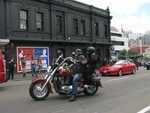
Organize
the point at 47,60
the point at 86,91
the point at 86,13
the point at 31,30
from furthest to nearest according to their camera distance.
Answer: the point at 86,13 → the point at 47,60 → the point at 31,30 → the point at 86,91

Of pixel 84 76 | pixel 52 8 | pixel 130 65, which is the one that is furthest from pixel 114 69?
pixel 84 76

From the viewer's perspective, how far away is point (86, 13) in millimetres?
32688

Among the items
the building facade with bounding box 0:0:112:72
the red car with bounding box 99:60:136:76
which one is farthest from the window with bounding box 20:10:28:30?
the red car with bounding box 99:60:136:76

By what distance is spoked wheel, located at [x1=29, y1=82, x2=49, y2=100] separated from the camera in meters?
8.80

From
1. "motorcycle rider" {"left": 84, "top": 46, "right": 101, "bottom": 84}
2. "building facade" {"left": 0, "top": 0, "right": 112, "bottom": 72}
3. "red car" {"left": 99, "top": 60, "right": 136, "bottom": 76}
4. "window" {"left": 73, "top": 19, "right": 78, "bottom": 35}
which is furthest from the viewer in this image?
"window" {"left": 73, "top": 19, "right": 78, "bottom": 35}

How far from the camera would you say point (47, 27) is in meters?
26.6

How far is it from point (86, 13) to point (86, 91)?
23.9 meters

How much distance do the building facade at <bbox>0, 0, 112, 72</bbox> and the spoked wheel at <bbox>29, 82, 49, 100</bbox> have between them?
1325 centimetres

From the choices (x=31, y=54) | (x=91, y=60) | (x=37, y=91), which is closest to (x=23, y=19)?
(x=31, y=54)

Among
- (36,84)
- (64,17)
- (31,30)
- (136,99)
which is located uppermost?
(64,17)

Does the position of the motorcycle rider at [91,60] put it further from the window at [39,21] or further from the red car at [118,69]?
the window at [39,21]

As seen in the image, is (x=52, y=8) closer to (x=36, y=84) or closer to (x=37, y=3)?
(x=37, y=3)

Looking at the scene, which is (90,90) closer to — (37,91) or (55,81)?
(55,81)

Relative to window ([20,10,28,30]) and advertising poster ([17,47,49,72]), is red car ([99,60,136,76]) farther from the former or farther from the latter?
window ([20,10,28,30])
